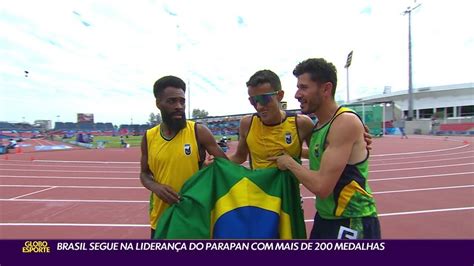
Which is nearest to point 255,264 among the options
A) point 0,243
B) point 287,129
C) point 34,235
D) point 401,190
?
point 287,129

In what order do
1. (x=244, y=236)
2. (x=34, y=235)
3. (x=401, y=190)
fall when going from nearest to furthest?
(x=244, y=236), (x=34, y=235), (x=401, y=190)

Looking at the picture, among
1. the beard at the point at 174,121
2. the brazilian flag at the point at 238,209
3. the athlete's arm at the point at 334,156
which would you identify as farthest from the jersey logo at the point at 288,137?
the beard at the point at 174,121

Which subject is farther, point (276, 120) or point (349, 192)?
point (276, 120)

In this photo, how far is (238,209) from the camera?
1.99m

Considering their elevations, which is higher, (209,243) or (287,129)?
(287,129)

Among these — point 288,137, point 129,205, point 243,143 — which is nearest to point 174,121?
point 243,143

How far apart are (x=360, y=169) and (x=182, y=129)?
131 centimetres

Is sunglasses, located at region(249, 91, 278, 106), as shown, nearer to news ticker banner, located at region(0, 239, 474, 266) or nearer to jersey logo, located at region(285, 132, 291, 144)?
jersey logo, located at region(285, 132, 291, 144)

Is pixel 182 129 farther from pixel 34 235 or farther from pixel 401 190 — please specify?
pixel 401 190

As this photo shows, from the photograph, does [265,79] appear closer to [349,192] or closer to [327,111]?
[327,111]

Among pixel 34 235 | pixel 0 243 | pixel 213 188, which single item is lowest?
pixel 34 235

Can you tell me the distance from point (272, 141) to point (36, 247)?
1.70 meters

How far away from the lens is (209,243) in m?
1.79

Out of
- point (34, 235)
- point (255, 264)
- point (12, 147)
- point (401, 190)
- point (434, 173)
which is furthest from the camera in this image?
point (12, 147)
